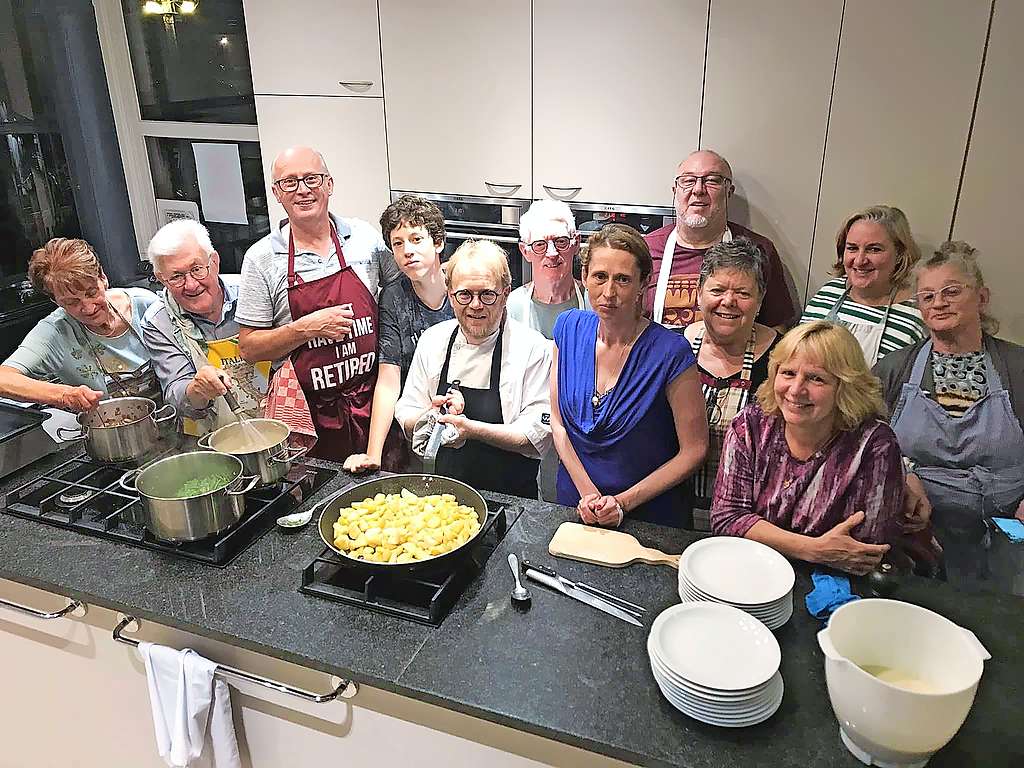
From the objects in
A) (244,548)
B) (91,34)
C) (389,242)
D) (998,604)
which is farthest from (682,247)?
(91,34)

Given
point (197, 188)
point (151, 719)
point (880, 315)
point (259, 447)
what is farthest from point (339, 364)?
point (197, 188)

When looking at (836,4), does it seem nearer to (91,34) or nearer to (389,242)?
(389,242)

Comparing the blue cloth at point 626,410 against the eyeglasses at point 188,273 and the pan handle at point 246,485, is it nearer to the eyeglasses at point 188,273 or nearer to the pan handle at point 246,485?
the pan handle at point 246,485

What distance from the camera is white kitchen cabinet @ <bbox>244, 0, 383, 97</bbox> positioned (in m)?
2.86

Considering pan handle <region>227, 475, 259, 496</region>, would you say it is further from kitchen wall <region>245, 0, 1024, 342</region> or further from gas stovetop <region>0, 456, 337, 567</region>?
kitchen wall <region>245, 0, 1024, 342</region>

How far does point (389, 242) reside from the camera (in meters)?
2.27

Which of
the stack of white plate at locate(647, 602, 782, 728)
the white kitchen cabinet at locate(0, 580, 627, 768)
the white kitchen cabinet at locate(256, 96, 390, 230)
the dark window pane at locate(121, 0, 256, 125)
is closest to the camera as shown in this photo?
the stack of white plate at locate(647, 602, 782, 728)

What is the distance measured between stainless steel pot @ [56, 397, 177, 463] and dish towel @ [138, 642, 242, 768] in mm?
577

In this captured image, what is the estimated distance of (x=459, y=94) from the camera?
9.20ft

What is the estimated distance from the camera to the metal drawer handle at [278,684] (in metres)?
1.33

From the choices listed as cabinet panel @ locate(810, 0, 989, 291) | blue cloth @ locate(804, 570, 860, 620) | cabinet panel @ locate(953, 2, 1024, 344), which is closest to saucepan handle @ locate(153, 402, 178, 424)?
blue cloth @ locate(804, 570, 860, 620)

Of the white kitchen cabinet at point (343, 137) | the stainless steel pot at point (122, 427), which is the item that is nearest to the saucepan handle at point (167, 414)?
the stainless steel pot at point (122, 427)

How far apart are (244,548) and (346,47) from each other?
81.9 inches

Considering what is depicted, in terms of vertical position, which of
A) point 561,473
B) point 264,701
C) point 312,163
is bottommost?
point 264,701
